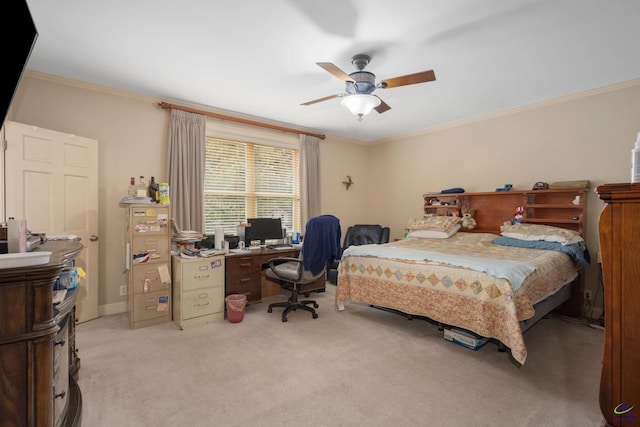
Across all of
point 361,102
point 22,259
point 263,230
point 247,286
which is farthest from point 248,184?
point 22,259

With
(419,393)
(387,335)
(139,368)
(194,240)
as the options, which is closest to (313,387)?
(419,393)

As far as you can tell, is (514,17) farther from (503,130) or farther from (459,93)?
(503,130)

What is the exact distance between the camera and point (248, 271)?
→ 12.0ft

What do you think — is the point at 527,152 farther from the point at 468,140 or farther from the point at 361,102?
the point at 361,102

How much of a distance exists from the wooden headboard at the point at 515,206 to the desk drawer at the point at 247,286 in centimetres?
298

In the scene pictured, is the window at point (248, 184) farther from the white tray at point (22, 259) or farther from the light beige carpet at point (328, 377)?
the white tray at point (22, 259)

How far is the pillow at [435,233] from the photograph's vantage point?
4.21 m

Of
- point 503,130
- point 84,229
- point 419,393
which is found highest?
→ point 503,130

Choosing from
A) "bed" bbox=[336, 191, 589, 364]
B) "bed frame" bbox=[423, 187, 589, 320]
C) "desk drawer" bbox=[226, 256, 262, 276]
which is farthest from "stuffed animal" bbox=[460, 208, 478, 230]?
"desk drawer" bbox=[226, 256, 262, 276]

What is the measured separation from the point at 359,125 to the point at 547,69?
8.39 ft

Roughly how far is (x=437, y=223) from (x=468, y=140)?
142 centimetres

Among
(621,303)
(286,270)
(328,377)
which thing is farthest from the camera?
(286,270)

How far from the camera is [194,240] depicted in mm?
3410

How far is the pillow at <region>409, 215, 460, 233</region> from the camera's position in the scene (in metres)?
4.27
